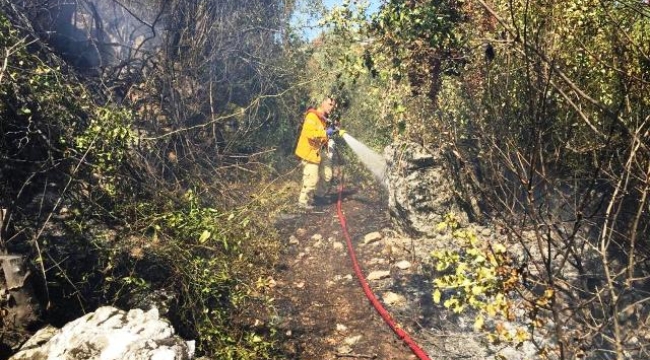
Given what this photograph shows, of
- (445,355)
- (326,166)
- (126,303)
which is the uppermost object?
(326,166)

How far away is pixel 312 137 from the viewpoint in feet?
23.7

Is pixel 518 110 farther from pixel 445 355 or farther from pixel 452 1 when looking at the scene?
pixel 445 355

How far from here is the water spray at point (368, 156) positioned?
7832 mm

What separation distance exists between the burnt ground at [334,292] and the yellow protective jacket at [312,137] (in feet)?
3.01

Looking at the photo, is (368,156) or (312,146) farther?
(368,156)

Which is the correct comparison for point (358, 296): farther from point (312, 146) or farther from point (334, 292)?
point (312, 146)

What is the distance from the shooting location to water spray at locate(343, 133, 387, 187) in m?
7.83

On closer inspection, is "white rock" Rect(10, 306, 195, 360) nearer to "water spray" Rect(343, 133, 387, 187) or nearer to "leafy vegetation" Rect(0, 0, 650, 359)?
"leafy vegetation" Rect(0, 0, 650, 359)

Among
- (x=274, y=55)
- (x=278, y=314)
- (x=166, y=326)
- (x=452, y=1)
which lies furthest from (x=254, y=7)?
(x=166, y=326)

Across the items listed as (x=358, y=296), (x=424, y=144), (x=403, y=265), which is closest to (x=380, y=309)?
(x=358, y=296)

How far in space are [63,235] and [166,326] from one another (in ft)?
5.70

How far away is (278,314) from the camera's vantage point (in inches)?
173

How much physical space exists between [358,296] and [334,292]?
0.29 meters

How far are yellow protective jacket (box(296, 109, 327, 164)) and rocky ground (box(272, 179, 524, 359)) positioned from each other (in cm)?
107
